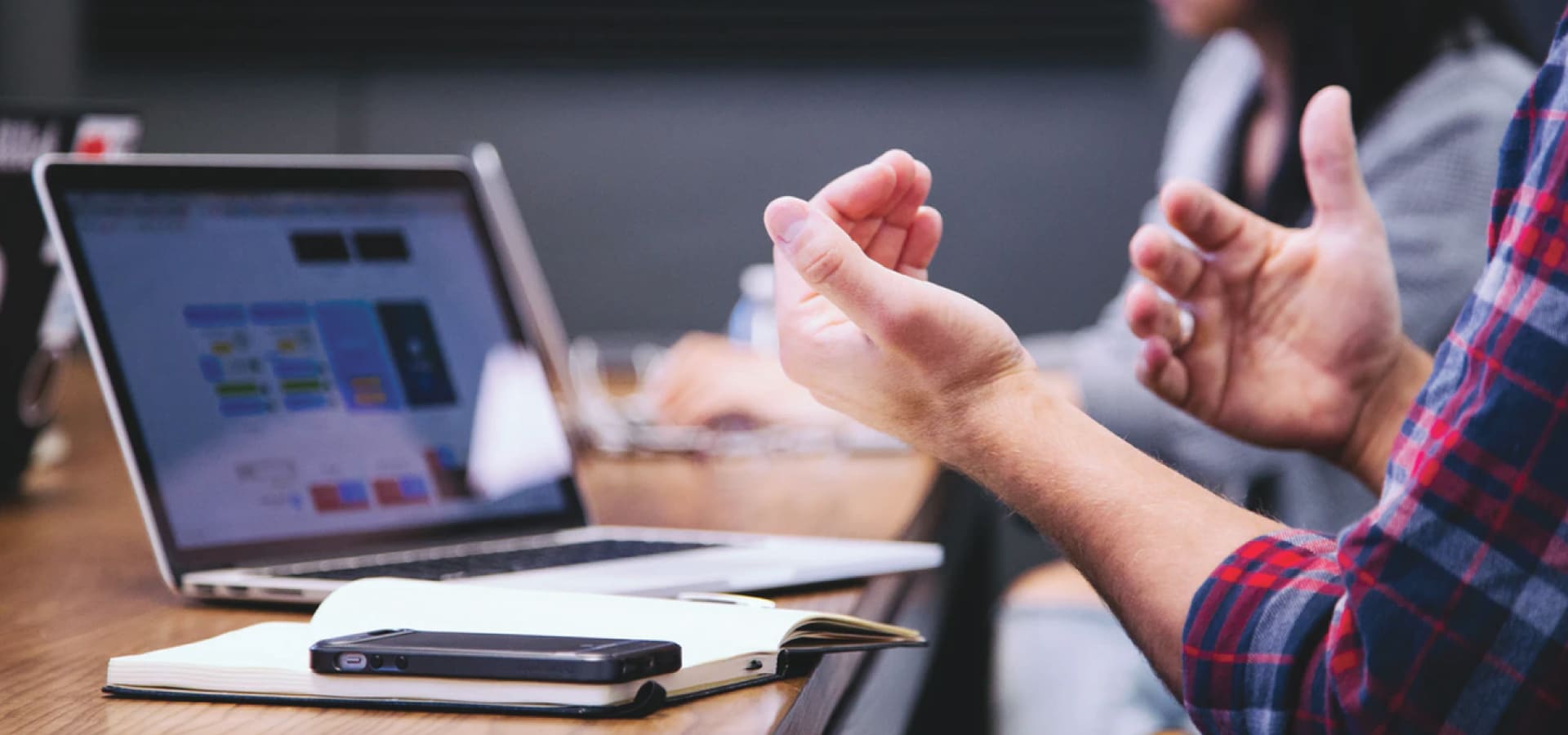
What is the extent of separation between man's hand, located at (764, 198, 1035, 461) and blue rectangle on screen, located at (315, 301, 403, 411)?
34 cm

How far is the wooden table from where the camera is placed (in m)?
0.60

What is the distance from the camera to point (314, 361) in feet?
3.29

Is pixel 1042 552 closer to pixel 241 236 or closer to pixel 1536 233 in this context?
pixel 241 236

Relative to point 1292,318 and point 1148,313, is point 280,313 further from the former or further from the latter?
point 1292,318

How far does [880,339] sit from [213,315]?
49 centimetres

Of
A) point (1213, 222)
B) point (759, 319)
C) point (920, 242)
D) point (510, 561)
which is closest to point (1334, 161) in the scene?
point (1213, 222)

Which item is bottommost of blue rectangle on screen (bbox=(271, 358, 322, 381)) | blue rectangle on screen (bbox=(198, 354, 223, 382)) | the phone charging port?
the phone charging port

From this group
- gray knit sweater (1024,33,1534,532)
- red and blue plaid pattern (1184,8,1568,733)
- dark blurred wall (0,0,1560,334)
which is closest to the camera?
red and blue plaid pattern (1184,8,1568,733)

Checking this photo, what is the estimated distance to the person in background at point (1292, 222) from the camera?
1.69 metres

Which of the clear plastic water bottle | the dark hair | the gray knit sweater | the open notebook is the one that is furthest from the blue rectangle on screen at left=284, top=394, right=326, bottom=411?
the dark hair

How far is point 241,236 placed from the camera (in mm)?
1006

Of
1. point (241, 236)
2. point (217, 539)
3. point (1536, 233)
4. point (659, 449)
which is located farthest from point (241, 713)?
point (659, 449)

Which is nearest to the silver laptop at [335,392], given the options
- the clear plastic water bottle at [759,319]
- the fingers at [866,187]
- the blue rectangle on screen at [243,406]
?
the blue rectangle on screen at [243,406]

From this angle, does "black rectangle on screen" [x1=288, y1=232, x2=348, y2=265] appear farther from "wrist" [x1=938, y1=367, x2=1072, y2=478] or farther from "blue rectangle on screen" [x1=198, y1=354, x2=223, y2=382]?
"wrist" [x1=938, y1=367, x2=1072, y2=478]
